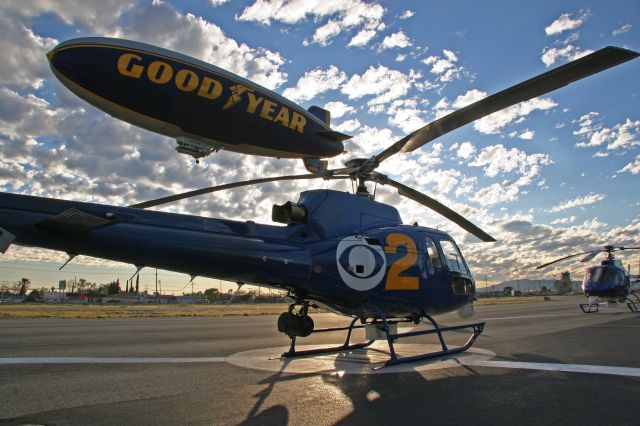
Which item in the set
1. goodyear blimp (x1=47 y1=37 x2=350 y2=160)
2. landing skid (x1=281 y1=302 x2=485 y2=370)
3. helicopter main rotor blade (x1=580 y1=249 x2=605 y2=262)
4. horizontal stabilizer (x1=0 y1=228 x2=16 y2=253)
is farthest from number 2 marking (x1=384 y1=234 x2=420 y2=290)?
helicopter main rotor blade (x1=580 y1=249 x2=605 y2=262)

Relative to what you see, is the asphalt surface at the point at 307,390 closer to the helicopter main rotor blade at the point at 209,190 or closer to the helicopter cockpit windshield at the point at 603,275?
the helicopter main rotor blade at the point at 209,190

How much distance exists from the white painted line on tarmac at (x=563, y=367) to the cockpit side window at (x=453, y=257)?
97.8 inches

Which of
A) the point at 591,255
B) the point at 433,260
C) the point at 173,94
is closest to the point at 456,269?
the point at 433,260

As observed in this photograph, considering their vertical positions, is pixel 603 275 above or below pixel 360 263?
below

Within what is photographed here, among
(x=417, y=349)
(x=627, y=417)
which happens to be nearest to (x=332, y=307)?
(x=417, y=349)

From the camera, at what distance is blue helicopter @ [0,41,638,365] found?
20.6ft

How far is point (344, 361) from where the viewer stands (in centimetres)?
928

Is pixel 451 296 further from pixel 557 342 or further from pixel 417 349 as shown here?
pixel 557 342

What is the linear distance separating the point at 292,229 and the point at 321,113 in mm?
5867

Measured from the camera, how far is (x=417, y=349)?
1132cm

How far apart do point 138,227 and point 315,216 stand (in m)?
3.64

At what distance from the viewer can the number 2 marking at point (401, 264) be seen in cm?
924

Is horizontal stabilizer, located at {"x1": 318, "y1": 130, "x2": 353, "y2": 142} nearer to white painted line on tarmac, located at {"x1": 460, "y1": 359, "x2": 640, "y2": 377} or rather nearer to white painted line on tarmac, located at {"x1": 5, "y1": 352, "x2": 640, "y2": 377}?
white painted line on tarmac, located at {"x1": 5, "y1": 352, "x2": 640, "y2": 377}

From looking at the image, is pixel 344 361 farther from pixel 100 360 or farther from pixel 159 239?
pixel 100 360
